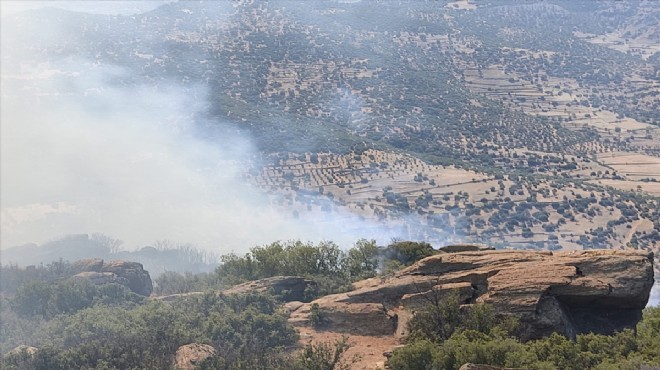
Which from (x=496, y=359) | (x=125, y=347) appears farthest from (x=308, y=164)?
(x=496, y=359)

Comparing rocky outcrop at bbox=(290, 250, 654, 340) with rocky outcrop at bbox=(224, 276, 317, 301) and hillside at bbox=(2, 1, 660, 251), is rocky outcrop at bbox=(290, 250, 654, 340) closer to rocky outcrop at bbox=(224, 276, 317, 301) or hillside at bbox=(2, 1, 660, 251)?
rocky outcrop at bbox=(224, 276, 317, 301)

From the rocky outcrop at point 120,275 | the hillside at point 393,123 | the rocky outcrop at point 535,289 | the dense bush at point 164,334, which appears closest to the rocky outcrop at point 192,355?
the dense bush at point 164,334

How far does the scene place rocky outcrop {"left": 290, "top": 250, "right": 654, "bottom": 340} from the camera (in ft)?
127

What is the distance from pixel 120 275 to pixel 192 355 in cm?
3439

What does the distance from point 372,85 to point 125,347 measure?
131684mm

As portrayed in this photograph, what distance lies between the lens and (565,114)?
179 meters

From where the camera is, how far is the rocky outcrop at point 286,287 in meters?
53.0

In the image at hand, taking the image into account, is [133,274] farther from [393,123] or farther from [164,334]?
[393,123]

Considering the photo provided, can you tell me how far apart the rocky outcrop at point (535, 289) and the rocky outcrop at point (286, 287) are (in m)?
8.10

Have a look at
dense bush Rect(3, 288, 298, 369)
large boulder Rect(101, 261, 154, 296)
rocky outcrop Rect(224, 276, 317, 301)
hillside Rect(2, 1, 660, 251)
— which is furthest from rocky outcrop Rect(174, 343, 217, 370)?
hillside Rect(2, 1, 660, 251)

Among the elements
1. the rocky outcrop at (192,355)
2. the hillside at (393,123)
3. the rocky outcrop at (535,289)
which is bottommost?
the rocky outcrop at (192,355)

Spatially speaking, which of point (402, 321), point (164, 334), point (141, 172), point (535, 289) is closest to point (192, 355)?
point (164, 334)

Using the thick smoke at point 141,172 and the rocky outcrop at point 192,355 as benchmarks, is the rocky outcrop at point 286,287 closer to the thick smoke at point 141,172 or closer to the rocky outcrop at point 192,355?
the rocky outcrop at point 192,355

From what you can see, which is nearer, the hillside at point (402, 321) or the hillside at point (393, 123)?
the hillside at point (402, 321)
